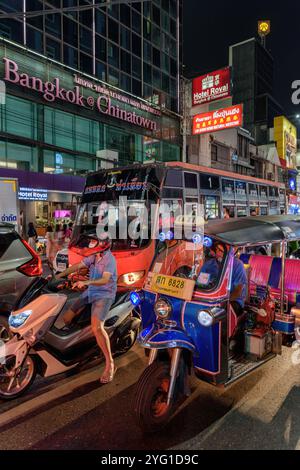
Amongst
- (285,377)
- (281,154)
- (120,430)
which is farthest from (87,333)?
(281,154)

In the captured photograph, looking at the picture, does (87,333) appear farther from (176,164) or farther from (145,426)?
(176,164)

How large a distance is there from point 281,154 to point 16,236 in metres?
47.6

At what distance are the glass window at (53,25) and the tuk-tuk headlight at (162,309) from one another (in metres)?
21.3

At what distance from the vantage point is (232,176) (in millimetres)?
11555

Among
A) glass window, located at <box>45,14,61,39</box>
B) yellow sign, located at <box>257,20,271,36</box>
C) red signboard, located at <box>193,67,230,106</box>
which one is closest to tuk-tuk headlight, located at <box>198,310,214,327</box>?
glass window, located at <box>45,14,61,39</box>

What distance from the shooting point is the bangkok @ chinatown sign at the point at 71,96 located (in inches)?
675

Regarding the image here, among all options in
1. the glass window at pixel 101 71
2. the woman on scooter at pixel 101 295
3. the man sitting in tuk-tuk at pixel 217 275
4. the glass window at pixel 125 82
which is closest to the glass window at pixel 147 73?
the glass window at pixel 125 82

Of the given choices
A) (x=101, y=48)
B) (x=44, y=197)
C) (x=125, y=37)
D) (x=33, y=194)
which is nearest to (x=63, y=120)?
(x=44, y=197)

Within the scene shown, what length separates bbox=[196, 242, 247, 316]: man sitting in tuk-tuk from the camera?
3.61 m

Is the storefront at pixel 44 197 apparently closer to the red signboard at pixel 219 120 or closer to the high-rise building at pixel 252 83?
the red signboard at pixel 219 120

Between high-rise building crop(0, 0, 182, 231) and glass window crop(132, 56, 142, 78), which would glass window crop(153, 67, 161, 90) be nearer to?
high-rise building crop(0, 0, 182, 231)

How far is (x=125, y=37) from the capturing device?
2547 cm

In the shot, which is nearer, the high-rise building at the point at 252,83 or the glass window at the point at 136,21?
the glass window at the point at 136,21

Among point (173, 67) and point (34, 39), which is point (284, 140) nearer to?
point (173, 67)
